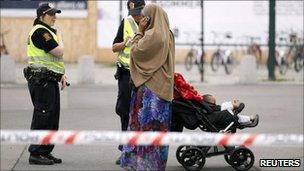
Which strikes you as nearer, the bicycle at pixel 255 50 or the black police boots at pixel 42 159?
the black police boots at pixel 42 159

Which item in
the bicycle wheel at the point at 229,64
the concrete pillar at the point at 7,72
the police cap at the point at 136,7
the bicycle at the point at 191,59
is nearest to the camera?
the police cap at the point at 136,7

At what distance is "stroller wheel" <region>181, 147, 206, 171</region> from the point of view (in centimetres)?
827

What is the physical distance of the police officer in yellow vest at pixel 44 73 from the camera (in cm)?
859

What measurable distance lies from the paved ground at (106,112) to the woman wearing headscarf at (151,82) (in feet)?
3.55

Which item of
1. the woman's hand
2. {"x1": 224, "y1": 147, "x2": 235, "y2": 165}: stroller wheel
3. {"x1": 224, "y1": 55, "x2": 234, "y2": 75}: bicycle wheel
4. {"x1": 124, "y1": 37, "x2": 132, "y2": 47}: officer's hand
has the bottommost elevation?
{"x1": 224, "y1": 55, "x2": 234, "y2": 75}: bicycle wheel

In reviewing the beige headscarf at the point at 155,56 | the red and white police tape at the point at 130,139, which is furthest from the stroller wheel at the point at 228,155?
the red and white police tape at the point at 130,139

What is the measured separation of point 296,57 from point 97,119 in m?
12.0

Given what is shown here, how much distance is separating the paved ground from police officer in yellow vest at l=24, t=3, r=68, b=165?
44cm

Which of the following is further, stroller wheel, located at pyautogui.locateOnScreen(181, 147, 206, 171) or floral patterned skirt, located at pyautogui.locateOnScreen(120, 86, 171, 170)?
stroller wheel, located at pyautogui.locateOnScreen(181, 147, 206, 171)

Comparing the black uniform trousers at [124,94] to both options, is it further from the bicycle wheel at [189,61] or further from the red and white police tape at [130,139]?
the bicycle wheel at [189,61]

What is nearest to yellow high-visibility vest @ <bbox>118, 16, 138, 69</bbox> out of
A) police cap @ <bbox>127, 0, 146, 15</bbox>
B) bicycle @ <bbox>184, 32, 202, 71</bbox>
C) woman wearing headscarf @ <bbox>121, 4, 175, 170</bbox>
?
police cap @ <bbox>127, 0, 146, 15</bbox>

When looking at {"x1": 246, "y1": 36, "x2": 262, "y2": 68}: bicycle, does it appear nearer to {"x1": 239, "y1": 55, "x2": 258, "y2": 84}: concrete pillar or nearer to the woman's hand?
{"x1": 239, "y1": 55, "x2": 258, "y2": 84}: concrete pillar

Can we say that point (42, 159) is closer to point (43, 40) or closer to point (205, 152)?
point (43, 40)

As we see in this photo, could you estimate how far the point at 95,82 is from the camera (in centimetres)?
1911
